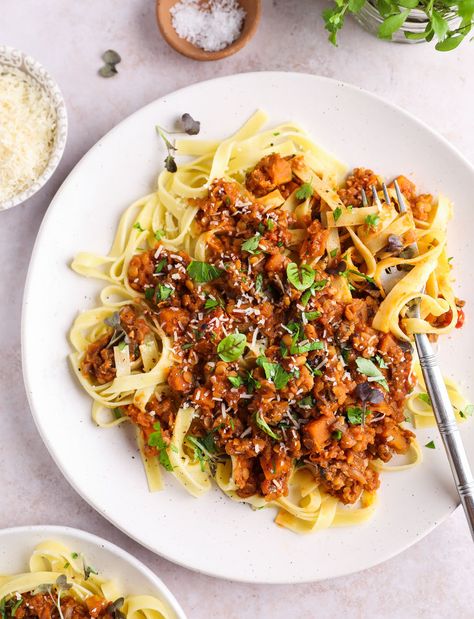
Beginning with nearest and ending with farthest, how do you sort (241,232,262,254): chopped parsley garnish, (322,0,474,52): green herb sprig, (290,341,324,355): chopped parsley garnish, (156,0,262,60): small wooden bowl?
(322,0,474,52): green herb sprig, (290,341,324,355): chopped parsley garnish, (241,232,262,254): chopped parsley garnish, (156,0,262,60): small wooden bowl

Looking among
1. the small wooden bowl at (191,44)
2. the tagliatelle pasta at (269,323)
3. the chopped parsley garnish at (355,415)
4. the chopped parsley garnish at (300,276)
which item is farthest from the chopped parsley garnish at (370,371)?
the small wooden bowl at (191,44)

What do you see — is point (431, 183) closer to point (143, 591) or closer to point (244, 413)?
point (244, 413)

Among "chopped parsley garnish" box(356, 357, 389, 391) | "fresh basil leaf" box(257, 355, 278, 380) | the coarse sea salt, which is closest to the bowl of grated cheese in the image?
the coarse sea salt

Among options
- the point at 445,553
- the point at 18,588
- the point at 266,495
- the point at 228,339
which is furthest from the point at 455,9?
the point at 18,588

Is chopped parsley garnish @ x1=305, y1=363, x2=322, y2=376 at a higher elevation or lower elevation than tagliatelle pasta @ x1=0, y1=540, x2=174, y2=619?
higher

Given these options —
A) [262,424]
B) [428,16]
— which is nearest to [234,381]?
[262,424]

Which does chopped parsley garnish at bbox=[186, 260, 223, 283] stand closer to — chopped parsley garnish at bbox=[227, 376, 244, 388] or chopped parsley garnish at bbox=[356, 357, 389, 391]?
chopped parsley garnish at bbox=[227, 376, 244, 388]

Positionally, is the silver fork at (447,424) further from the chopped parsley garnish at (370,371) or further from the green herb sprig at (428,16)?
the green herb sprig at (428,16)
